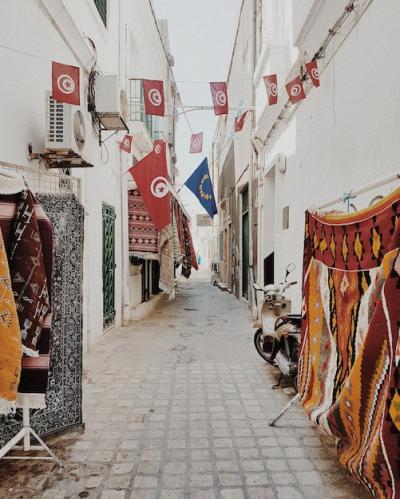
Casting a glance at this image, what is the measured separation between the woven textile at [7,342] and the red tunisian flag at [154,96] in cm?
437

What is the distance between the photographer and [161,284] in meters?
9.16

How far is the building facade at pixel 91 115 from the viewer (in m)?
4.03

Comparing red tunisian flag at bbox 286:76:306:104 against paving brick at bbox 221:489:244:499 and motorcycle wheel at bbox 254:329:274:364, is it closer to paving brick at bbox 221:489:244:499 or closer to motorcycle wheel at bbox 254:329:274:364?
motorcycle wheel at bbox 254:329:274:364

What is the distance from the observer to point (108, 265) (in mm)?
7652

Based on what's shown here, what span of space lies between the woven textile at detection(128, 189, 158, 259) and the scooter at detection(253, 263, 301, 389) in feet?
12.6

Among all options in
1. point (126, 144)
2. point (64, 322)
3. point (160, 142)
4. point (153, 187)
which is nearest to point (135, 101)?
point (160, 142)

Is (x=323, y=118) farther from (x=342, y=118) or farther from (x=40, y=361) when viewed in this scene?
(x=40, y=361)

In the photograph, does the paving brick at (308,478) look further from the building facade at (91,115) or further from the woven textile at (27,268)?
the building facade at (91,115)

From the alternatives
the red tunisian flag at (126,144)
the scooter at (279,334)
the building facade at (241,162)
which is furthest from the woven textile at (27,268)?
the building facade at (241,162)

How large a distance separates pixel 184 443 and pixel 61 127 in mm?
3379

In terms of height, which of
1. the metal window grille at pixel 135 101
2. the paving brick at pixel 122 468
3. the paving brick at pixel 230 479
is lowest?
the paving brick at pixel 230 479

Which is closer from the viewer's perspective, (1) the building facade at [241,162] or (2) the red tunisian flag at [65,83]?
(2) the red tunisian flag at [65,83]

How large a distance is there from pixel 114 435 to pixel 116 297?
15.7 ft

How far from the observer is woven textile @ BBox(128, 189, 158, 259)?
9.00 m
